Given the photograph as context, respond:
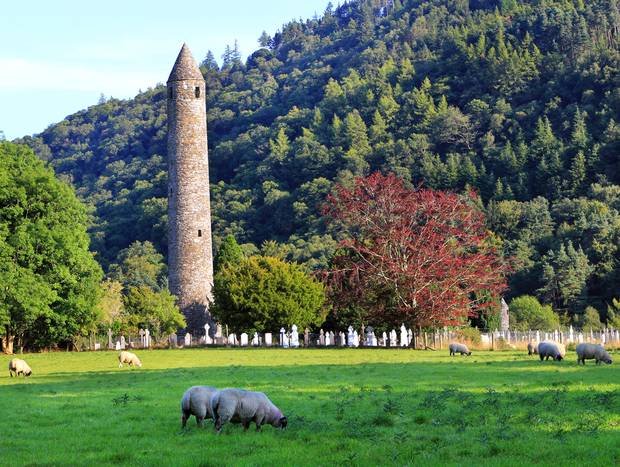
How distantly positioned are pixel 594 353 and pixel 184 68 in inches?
2082

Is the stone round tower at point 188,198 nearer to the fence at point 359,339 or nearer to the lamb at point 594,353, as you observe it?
the fence at point 359,339

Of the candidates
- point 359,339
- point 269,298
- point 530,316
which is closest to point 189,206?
point 269,298

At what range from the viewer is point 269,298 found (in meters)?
61.7

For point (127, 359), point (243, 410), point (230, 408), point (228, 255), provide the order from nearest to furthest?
point (230, 408) < point (243, 410) < point (127, 359) < point (228, 255)

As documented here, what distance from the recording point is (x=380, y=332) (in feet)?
197

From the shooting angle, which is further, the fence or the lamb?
the fence

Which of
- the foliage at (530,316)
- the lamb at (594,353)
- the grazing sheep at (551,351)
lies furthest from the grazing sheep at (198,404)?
the foliage at (530,316)

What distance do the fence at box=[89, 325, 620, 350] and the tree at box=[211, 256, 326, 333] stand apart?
753mm

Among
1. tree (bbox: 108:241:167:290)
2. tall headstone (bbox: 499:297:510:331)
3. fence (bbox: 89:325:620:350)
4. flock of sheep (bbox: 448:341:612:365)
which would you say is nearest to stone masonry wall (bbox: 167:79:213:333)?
fence (bbox: 89:325:620:350)

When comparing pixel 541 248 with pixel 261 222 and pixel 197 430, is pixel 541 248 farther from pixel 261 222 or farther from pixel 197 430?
pixel 197 430

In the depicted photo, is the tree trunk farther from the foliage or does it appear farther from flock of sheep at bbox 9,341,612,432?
flock of sheep at bbox 9,341,612,432

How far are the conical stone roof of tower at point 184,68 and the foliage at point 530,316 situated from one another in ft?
95.3

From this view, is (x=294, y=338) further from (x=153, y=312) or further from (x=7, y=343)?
(x=7, y=343)

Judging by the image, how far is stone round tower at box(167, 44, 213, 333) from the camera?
74.4m
